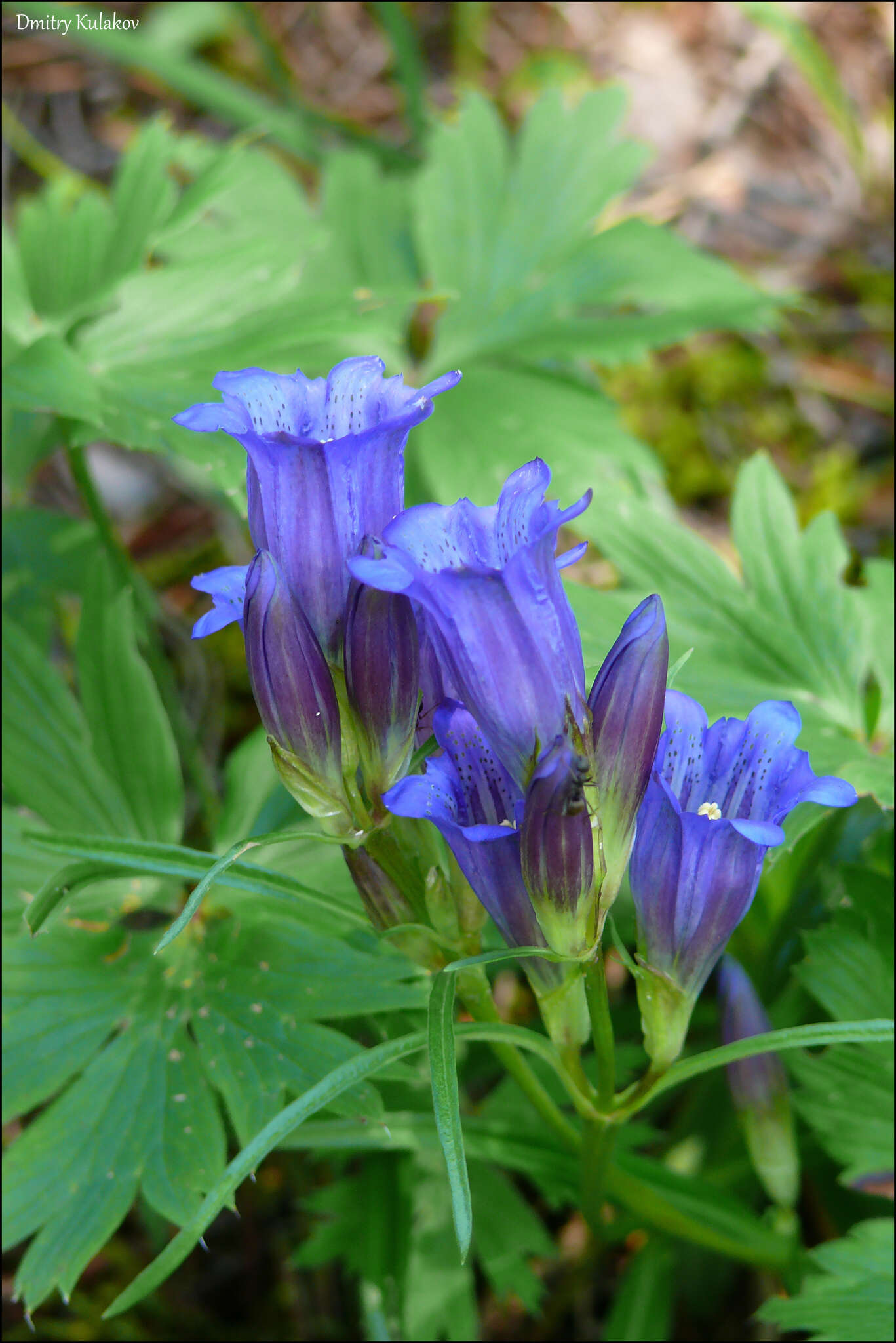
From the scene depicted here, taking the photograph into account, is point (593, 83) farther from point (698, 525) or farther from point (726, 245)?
point (698, 525)

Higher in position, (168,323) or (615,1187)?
(168,323)

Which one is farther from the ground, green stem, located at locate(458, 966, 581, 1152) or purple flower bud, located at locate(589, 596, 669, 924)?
purple flower bud, located at locate(589, 596, 669, 924)

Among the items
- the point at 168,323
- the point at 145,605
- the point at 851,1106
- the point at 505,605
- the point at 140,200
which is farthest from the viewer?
the point at 145,605

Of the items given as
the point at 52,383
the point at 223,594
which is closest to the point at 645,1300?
the point at 223,594

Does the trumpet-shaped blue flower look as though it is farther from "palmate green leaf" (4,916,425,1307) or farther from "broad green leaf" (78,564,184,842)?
"broad green leaf" (78,564,184,842)

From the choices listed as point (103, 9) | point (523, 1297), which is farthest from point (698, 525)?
point (103, 9)

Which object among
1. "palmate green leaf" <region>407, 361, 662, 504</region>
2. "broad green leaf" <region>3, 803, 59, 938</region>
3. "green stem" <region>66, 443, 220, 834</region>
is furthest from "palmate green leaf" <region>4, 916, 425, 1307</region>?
"palmate green leaf" <region>407, 361, 662, 504</region>

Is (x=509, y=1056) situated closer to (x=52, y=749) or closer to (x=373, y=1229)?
(x=373, y=1229)
